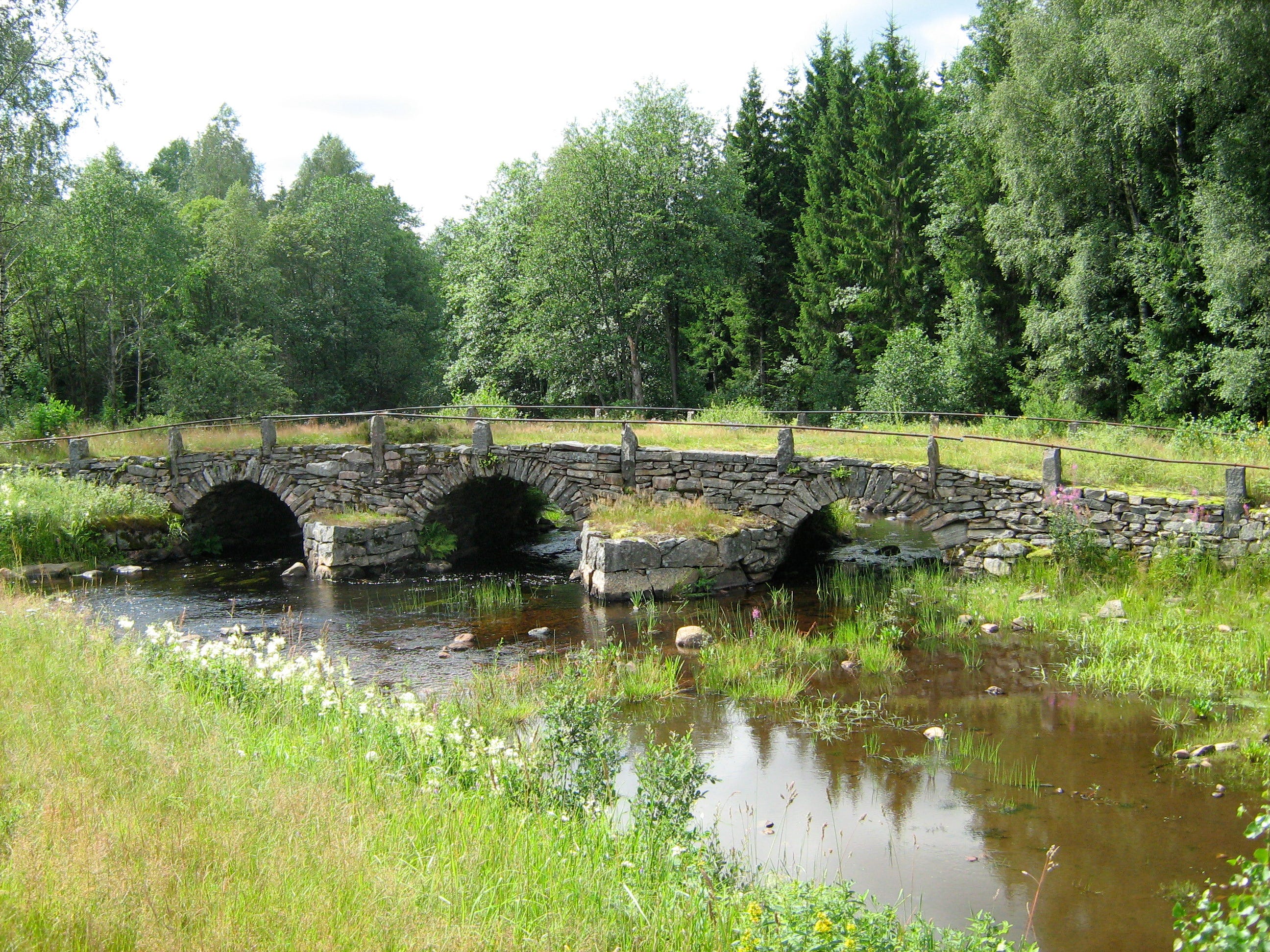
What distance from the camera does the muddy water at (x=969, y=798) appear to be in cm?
629

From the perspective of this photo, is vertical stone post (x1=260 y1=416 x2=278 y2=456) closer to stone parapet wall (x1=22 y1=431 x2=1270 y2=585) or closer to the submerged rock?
stone parapet wall (x1=22 y1=431 x2=1270 y2=585)

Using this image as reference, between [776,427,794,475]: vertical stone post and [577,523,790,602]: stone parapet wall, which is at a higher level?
[776,427,794,475]: vertical stone post

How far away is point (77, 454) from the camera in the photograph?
19547 millimetres

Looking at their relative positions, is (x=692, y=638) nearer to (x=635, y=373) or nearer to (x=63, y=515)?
(x=63, y=515)

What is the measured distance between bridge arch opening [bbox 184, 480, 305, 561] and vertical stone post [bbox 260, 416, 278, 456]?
43.4 inches

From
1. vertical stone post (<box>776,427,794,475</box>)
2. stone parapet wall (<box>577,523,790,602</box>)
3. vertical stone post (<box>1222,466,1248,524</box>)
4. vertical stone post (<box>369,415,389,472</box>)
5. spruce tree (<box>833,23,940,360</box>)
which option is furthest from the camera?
spruce tree (<box>833,23,940,360</box>)

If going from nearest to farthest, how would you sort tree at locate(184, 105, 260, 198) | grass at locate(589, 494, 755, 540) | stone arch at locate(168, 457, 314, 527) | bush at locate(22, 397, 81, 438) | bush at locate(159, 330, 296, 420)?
1. grass at locate(589, 494, 755, 540)
2. stone arch at locate(168, 457, 314, 527)
3. bush at locate(22, 397, 81, 438)
4. bush at locate(159, 330, 296, 420)
5. tree at locate(184, 105, 260, 198)

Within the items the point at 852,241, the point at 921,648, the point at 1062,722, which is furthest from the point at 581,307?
the point at 1062,722

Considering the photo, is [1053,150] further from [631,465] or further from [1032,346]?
[631,465]

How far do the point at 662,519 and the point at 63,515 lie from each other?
11.8 meters

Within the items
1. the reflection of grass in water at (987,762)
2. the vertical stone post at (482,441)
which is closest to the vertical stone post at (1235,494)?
the reflection of grass in water at (987,762)

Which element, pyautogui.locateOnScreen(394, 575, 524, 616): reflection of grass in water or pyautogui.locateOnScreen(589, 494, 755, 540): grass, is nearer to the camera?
pyautogui.locateOnScreen(394, 575, 524, 616): reflection of grass in water

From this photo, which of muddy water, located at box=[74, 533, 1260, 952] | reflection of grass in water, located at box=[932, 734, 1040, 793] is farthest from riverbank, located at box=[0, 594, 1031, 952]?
reflection of grass in water, located at box=[932, 734, 1040, 793]

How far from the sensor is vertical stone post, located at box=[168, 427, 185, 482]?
19391mm
